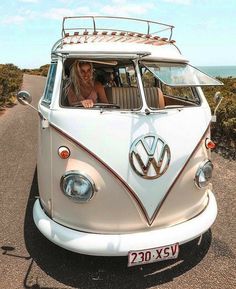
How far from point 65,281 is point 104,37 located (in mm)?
3319

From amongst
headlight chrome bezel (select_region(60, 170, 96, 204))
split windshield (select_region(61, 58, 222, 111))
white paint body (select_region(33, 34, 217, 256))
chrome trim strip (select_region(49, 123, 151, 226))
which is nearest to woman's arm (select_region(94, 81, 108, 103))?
split windshield (select_region(61, 58, 222, 111))

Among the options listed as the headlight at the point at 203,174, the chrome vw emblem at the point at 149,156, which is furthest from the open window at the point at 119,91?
the headlight at the point at 203,174

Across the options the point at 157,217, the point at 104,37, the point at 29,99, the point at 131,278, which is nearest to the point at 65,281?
the point at 131,278

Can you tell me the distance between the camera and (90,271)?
153 inches

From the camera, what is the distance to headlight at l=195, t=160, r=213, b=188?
152 inches

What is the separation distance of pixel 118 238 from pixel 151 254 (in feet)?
1.14

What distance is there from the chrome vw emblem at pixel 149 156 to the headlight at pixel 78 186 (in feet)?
1.53

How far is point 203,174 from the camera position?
3881 millimetres

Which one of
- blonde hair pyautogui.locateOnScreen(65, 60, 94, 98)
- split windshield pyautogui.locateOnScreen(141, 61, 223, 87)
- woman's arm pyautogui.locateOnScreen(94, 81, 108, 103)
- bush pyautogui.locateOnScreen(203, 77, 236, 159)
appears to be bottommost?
bush pyautogui.locateOnScreen(203, 77, 236, 159)

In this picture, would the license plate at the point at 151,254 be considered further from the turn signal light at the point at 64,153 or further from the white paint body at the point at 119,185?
the turn signal light at the point at 64,153

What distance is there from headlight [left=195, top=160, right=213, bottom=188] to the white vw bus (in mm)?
11

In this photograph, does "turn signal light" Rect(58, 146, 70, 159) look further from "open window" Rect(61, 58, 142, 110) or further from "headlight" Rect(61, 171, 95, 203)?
"open window" Rect(61, 58, 142, 110)

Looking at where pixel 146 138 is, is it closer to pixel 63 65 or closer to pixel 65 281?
pixel 63 65

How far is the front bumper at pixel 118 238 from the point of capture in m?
3.47
